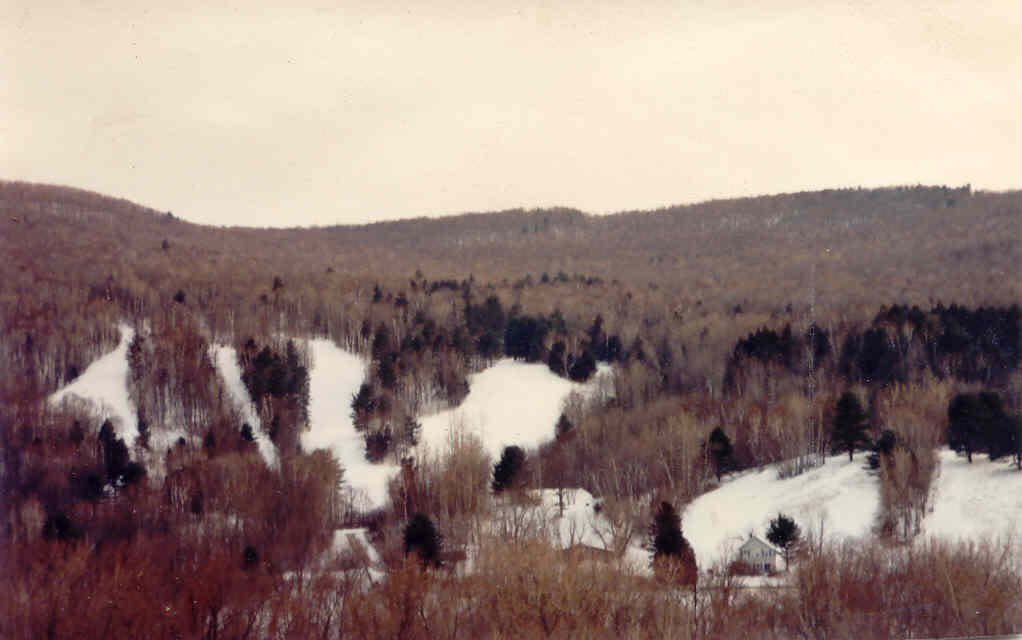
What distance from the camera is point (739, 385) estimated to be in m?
67.4

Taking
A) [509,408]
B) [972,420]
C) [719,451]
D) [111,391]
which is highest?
[972,420]

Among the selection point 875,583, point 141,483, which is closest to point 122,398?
point 141,483

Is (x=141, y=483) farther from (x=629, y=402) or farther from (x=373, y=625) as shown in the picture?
(x=629, y=402)

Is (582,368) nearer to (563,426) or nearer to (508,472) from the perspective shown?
(563,426)

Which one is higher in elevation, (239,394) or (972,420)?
(972,420)

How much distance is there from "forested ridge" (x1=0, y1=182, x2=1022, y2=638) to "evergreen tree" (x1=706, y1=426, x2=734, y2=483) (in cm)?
15

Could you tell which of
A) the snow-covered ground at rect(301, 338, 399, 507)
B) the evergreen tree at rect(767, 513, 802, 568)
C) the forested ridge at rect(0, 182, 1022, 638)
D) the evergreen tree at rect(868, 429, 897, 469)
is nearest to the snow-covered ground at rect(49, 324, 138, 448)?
the forested ridge at rect(0, 182, 1022, 638)

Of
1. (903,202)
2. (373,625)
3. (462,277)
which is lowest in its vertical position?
(373,625)

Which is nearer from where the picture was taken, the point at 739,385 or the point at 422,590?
the point at 422,590

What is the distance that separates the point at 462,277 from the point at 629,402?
41.5 metres

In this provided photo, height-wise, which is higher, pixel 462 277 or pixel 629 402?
pixel 462 277

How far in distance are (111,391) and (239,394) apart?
9.24m

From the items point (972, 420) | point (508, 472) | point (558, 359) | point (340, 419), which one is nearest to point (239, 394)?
point (340, 419)

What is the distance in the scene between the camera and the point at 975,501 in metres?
34.2
